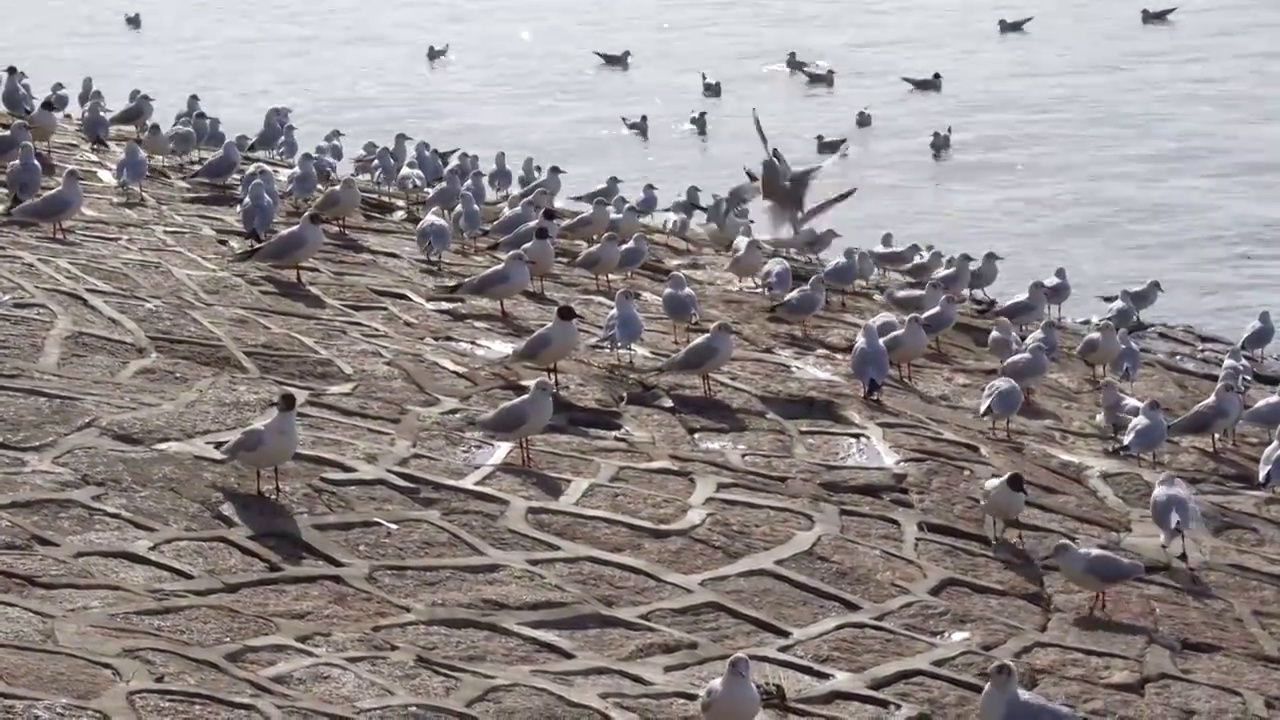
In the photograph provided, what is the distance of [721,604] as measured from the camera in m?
8.34

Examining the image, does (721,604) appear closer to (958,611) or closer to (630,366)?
(958,611)

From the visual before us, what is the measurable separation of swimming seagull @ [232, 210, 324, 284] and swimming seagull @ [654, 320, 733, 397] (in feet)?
10.00

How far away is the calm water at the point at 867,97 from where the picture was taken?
21.7 metres

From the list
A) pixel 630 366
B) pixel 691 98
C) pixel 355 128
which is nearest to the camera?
pixel 630 366

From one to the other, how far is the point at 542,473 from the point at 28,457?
2.61 m

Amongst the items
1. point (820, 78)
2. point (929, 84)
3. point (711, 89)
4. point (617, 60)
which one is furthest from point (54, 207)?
point (617, 60)

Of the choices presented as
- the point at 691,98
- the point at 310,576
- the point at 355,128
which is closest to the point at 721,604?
the point at 310,576

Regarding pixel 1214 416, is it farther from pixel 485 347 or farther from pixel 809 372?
pixel 485 347

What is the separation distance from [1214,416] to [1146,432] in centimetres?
106

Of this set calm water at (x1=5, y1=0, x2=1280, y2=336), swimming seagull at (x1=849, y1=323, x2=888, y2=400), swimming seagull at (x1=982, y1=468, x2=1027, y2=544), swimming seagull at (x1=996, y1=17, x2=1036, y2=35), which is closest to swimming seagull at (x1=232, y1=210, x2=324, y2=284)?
swimming seagull at (x1=849, y1=323, x2=888, y2=400)

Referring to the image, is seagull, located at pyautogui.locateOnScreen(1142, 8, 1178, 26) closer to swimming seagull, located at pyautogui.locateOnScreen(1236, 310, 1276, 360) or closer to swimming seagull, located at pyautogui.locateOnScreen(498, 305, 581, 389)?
swimming seagull, located at pyautogui.locateOnScreen(1236, 310, 1276, 360)

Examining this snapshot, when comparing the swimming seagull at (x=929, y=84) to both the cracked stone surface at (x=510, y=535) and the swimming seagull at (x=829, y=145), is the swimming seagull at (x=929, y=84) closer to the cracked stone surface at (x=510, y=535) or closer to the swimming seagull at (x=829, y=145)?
the swimming seagull at (x=829, y=145)

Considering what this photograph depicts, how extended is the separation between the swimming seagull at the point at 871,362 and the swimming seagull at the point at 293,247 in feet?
13.2

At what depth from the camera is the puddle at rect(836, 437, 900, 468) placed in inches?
418
